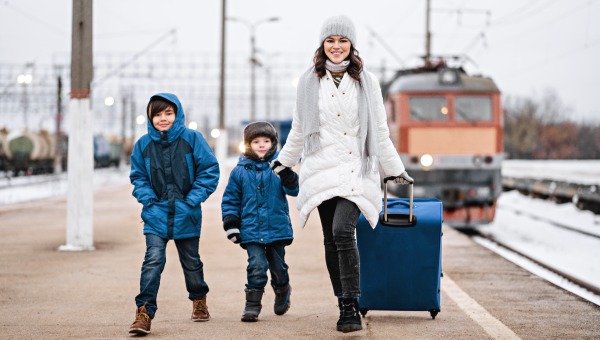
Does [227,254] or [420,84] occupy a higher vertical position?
[420,84]

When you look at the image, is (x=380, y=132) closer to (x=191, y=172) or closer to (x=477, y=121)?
(x=191, y=172)

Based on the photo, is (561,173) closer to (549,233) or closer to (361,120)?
(549,233)

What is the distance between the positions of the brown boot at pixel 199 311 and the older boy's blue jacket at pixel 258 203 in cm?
48

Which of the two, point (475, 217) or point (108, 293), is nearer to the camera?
point (108, 293)

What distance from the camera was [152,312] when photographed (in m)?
6.15

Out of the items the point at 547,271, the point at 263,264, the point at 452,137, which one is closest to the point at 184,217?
the point at 263,264

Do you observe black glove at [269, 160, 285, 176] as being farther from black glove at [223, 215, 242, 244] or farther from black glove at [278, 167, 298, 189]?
black glove at [223, 215, 242, 244]

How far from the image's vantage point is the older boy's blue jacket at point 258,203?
6.54 meters

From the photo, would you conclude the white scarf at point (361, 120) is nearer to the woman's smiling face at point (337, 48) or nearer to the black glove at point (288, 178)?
the woman's smiling face at point (337, 48)

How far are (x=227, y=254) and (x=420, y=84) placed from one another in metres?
8.89

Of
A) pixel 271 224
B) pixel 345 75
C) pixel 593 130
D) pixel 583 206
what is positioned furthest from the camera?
pixel 593 130

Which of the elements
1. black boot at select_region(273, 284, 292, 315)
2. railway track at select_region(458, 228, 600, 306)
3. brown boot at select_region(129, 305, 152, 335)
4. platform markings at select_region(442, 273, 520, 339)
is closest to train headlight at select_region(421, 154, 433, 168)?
railway track at select_region(458, 228, 600, 306)

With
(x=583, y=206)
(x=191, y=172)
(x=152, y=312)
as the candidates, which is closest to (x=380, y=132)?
(x=191, y=172)

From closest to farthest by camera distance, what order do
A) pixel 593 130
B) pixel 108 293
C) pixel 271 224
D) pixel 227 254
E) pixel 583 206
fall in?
pixel 271 224 < pixel 108 293 < pixel 227 254 < pixel 583 206 < pixel 593 130
